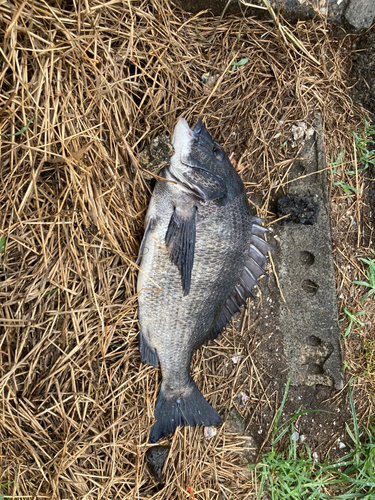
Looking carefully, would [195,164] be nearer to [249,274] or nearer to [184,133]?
[184,133]

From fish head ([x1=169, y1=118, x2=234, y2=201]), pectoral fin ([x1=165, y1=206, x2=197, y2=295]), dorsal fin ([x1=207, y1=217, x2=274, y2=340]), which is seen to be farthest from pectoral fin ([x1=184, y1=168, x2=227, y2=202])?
dorsal fin ([x1=207, y1=217, x2=274, y2=340])

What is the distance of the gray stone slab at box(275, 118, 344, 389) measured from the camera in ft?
9.80

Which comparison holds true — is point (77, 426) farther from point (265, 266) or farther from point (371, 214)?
point (371, 214)

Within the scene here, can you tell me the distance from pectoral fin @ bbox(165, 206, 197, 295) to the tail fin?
30.6 inches

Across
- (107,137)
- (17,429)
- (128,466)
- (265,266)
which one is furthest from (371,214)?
(17,429)

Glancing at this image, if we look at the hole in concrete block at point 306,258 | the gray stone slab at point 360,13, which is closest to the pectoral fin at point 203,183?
the hole in concrete block at point 306,258

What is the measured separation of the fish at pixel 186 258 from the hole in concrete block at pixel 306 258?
2.42ft

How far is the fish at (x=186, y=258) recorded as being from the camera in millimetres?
2281

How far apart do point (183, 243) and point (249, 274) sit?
63 centimetres

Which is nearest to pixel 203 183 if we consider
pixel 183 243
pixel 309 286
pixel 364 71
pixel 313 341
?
pixel 183 243

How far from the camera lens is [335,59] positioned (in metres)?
3.14

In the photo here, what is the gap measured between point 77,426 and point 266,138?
8.11ft

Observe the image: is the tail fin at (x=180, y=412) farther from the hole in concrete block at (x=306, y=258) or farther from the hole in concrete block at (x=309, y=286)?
the hole in concrete block at (x=306, y=258)

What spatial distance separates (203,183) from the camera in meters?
2.28
